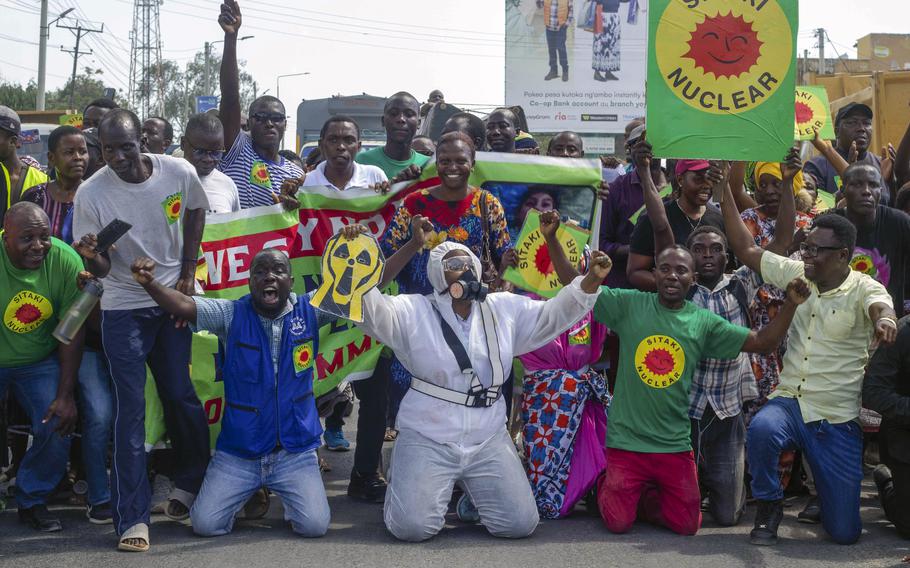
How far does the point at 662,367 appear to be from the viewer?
6281 millimetres

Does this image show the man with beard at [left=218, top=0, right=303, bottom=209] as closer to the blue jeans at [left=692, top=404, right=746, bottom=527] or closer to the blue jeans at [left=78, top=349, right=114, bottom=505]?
the blue jeans at [left=78, top=349, right=114, bottom=505]

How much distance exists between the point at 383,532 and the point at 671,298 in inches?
82.5

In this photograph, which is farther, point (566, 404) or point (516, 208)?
point (516, 208)

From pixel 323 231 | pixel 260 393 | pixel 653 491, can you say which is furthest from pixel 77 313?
pixel 653 491

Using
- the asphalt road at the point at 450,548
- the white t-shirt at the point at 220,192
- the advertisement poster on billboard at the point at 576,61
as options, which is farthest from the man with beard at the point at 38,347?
the advertisement poster on billboard at the point at 576,61

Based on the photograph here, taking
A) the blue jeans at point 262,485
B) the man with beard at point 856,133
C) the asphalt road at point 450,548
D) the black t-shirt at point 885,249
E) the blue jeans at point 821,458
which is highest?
the man with beard at point 856,133

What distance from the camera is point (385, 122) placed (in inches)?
317

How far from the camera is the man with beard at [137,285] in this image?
19.2 feet

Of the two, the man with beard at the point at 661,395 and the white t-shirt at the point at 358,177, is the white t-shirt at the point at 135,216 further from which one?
the man with beard at the point at 661,395

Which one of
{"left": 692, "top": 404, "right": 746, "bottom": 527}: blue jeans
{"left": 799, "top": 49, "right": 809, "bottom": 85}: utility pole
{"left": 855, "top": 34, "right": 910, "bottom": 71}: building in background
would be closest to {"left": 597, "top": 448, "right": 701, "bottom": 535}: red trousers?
{"left": 692, "top": 404, "right": 746, "bottom": 527}: blue jeans

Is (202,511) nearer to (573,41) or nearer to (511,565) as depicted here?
(511,565)

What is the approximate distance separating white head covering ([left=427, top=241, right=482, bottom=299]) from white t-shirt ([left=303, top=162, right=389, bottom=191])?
4.33 ft

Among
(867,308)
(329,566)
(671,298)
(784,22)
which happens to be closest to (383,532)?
(329,566)

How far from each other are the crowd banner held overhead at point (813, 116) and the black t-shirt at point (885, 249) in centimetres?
240
